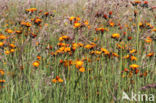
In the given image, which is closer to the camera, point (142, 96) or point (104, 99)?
point (142, 96)

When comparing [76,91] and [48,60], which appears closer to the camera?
[76,91]

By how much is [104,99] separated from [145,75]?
1.18 ft

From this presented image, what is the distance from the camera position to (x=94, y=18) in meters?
2.45

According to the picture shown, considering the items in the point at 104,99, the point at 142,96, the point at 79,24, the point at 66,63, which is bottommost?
the point at 104,99

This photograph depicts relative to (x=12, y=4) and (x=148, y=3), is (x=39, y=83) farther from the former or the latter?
(x=12, y=4)

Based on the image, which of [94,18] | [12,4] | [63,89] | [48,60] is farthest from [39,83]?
[12,4]

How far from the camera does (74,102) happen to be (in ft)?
5.29

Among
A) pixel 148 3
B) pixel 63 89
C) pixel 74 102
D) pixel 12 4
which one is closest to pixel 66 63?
pixel 63 89

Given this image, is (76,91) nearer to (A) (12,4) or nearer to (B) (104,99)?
(B) (104,99)

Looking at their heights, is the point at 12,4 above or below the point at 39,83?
above

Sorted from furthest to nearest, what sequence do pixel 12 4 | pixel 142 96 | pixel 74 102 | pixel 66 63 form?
pixel 12 4 < pixel 66 63 < pixel 74 102 < pixel 142 96

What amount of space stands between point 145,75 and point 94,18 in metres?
0.94

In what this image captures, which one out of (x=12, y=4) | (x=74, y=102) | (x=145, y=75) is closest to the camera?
(x=74, y=102)

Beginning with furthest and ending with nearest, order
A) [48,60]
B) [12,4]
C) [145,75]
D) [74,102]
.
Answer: [12,4]
[48,60]
[145,75]
[74,102]
